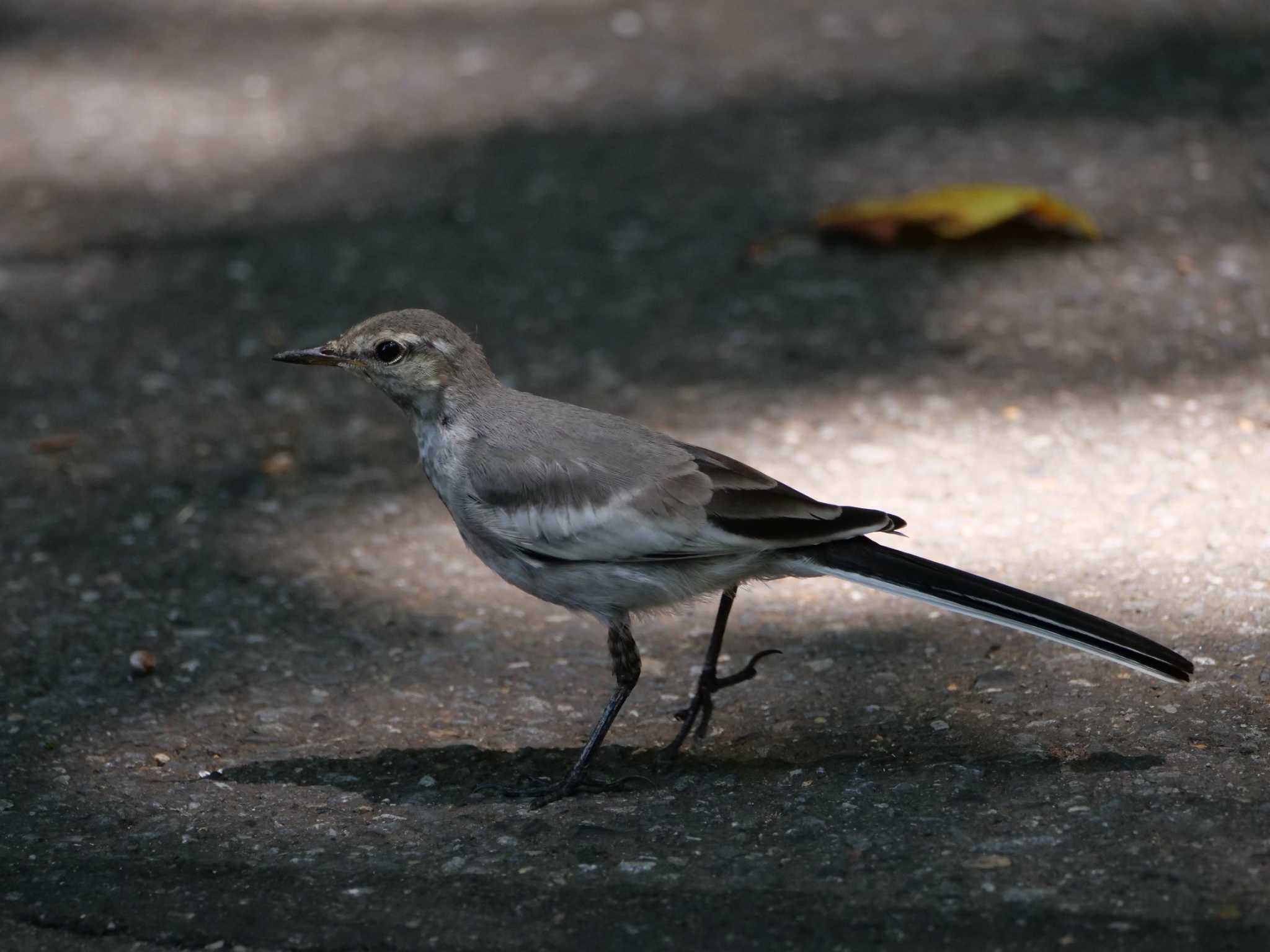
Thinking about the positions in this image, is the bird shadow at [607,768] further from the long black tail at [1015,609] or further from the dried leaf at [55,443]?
the dried leaf at [55,443]

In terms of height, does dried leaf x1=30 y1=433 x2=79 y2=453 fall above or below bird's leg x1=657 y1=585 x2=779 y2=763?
above

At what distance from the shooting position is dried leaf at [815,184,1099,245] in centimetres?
610

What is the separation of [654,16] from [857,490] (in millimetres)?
4647

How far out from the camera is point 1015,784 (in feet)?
10.8

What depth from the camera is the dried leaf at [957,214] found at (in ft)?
20.0

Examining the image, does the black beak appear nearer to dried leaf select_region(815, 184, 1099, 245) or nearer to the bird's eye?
the bird's eye

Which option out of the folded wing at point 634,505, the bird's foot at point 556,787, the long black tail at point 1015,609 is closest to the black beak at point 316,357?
the folded wing at point 634,505

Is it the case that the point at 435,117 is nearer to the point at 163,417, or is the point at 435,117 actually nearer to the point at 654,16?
the point at 654,16

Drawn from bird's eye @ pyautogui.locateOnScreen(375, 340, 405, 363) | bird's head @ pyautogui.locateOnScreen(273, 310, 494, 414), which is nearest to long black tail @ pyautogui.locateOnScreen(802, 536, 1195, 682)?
bird's head @ pyautogui.locateOnScreen(273, 310, 494, 414)

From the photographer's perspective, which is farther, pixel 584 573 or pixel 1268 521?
pixel 1268 521

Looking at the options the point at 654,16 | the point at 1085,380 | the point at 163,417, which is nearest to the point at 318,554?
the point at 163,417

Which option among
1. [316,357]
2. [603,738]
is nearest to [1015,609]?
[603,738]

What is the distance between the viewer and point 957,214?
618 centimetres

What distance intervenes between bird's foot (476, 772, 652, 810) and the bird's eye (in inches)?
41.5
